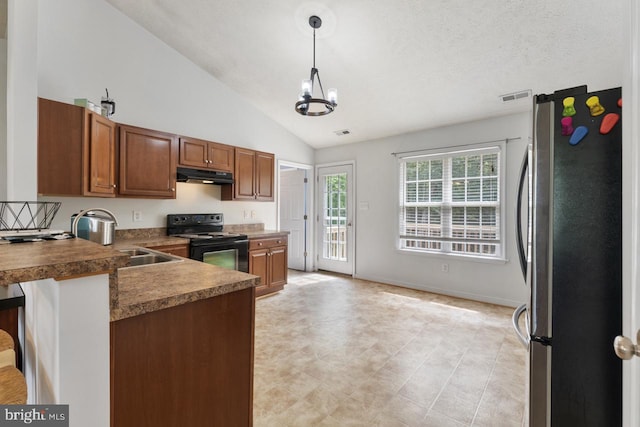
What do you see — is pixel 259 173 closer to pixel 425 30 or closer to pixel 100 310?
pixel 425 30

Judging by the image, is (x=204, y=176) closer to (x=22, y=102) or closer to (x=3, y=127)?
(x=22, y=102)

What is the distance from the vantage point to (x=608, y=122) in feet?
3.41

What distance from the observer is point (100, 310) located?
2.86 ft

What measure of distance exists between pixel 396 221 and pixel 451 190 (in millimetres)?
946

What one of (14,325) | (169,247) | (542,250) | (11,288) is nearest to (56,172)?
(169,247)

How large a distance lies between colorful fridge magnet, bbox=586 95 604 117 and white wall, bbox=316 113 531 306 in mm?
2961

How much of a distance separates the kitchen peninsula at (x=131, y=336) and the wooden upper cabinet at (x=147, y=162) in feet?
6.58

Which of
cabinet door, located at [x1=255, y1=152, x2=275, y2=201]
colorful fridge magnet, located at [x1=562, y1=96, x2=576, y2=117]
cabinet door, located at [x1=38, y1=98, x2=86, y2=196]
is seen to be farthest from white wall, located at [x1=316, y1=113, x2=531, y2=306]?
cabinet door, located at [x1=38, y1=98, x2=86, y2=196]

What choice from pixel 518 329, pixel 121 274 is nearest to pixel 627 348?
pixel 518 329

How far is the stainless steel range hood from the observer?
11.5ft

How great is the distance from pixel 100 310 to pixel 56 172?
2.27 m

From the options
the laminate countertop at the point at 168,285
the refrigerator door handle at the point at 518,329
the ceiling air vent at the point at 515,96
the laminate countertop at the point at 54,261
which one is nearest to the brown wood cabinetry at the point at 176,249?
the laminate countertop at the point at 168,285

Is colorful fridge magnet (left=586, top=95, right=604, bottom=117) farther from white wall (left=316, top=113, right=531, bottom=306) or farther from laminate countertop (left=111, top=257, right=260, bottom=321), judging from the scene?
white wall (left=316, top=113, right=531, bottom=306)

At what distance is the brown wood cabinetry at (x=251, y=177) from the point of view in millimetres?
4121
